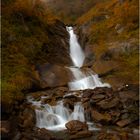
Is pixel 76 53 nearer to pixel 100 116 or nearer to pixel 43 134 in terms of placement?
pixel 100 116

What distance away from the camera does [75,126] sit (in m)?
16.4

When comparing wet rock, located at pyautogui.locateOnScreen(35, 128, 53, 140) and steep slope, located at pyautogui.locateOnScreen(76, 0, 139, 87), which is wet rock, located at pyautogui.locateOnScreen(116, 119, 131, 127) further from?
steep slope, located at pyautogui.locateOnScreen(76, 0, 139, 87)

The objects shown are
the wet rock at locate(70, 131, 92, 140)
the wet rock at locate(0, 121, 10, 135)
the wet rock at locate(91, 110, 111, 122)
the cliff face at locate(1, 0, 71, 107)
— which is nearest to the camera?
the wet rock at locate(0, 121, 10, 135)

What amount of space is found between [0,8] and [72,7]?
28.9 m

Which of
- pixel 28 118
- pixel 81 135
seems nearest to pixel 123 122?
Result: pixel 81 135

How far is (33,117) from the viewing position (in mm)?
17219

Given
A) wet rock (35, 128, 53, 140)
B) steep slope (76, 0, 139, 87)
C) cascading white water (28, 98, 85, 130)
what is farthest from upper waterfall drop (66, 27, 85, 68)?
wet rock (35, 128, 53, 140)

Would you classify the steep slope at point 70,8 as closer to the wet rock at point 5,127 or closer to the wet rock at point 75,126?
the wet rock at point 75,126

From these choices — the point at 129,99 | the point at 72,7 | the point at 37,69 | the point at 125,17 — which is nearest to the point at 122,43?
the point at 125,17

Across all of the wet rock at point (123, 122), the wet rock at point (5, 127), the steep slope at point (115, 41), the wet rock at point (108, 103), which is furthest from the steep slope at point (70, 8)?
the wet rock at point (5, 127)

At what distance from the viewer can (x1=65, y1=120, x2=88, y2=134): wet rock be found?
16.2 m

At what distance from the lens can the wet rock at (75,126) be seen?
16.2 m

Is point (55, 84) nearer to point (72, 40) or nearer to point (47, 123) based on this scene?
point (47, 123)

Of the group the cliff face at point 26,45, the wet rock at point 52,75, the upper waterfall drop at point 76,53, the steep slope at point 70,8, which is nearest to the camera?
the cliff face at point 26,45
